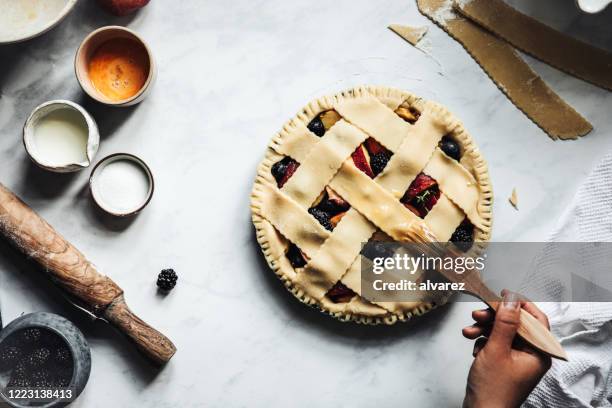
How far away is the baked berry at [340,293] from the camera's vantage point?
7.32 ft

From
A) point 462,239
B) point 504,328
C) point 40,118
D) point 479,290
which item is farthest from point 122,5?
point 504,328

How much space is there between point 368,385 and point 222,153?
100 centimetres

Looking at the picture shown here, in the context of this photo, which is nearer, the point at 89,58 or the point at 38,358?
the point at 38,358

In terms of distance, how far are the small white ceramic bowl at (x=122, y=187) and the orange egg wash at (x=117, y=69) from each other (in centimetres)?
21

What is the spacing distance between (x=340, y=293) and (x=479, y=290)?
0.46 m

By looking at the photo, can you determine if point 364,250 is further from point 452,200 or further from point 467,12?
point 467,12

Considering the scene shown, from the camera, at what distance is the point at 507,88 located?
2422 millimetres

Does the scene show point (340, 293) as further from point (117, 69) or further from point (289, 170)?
point (117, 69)

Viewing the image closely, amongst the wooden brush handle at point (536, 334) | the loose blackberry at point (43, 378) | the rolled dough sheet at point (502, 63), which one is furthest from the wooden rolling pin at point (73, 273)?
the rolled dough sheet at point (502, 63)

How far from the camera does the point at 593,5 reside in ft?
7.26

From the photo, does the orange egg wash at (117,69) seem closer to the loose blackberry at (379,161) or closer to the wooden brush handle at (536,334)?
the loose blackberry at (379,161)

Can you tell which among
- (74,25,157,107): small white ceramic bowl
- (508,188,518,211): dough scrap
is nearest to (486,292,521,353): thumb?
(508,188,518,211): dough scrap

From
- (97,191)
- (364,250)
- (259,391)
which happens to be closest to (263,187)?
(364,250)

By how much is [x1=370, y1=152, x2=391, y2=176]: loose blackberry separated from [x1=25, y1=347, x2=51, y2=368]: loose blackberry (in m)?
1.25
